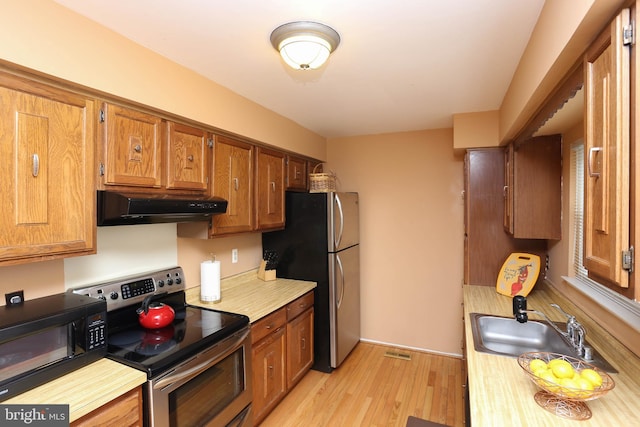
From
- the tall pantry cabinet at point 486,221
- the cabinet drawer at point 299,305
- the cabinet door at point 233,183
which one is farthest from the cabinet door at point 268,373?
the tall pantry cabinet at point 486,221

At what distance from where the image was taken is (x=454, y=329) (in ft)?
10.9

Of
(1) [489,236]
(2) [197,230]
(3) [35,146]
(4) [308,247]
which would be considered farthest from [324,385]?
(3) [35,146]

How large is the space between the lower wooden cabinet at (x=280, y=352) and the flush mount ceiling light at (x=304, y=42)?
163 cm

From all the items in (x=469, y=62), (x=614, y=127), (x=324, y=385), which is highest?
(x=469, y=62)

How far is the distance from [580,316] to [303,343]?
6.51ft

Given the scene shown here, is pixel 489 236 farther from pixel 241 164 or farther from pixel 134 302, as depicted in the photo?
pixel 134 302

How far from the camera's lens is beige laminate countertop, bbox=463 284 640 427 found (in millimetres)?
1061

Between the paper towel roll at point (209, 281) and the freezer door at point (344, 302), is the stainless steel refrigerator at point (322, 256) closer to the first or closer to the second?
the freezer door at point (344, 302)

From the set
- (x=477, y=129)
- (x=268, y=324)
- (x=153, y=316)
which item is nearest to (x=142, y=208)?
(x=153, y=316)

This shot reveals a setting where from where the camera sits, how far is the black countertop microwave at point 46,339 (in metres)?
1.17

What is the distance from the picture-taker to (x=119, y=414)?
1.27 m

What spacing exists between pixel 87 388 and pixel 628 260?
1811 millimetres

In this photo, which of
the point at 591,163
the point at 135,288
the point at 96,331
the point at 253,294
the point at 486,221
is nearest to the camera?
the point at 591,163

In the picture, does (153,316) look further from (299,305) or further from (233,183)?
(299,305)
